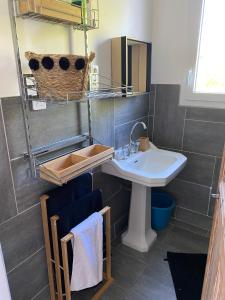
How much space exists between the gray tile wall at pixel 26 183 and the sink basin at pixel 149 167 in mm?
183

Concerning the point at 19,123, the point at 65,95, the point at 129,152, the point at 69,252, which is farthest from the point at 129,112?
the point at 69,252

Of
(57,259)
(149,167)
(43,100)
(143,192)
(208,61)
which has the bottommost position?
(57,259)

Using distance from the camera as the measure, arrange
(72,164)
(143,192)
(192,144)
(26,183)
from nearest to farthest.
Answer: (26,183)
(72,164)
(143,192)
(192,144)

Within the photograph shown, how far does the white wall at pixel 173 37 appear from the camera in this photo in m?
1.93

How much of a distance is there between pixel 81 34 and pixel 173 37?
998 millimetres

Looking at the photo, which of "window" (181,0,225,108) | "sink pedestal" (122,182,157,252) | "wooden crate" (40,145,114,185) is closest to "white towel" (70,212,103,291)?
"wooden crate" (40,145,114,185)

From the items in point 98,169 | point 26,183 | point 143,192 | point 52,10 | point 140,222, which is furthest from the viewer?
point 140,222

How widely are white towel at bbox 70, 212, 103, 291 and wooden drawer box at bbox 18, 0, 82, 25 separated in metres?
1.13

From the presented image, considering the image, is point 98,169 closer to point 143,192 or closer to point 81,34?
point 143,192

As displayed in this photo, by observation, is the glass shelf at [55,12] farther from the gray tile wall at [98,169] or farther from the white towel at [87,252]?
the white towel at [87,252]

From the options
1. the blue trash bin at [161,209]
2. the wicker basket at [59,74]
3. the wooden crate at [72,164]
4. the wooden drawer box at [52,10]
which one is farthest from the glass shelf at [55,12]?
the blue trash bin at [161,209]

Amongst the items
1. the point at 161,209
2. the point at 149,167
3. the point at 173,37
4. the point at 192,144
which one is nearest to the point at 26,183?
the point at 149,167

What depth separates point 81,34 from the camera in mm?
1430

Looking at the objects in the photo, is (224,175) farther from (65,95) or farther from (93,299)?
(93,299)
